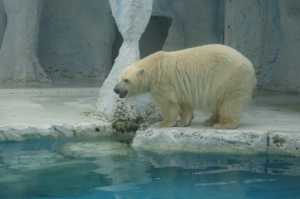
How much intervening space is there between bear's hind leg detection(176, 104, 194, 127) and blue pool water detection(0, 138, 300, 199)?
2.23 ft

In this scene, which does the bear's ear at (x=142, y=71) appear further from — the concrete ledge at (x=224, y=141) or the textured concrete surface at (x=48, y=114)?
the textured concrete surface at (x=48, y=114)

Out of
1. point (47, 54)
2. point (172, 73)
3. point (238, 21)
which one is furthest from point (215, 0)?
point (172, 73)

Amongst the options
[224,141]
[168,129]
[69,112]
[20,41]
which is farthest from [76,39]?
[224,141]

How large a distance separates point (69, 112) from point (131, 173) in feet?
7.66

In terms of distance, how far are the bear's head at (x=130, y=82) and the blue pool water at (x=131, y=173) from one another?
0.59 meters

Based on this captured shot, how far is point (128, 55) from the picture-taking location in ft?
22.3

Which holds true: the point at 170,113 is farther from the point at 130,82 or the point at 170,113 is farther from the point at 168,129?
the point at 130,82

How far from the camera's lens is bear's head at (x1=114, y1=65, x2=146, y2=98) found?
5.80 m

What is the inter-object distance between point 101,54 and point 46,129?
250 inches

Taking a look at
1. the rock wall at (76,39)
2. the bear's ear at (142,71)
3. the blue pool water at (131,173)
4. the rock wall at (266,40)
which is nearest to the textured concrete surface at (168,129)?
the blue pool water at (131,173)

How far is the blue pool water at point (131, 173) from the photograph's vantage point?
4.26 m

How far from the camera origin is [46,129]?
592 cm

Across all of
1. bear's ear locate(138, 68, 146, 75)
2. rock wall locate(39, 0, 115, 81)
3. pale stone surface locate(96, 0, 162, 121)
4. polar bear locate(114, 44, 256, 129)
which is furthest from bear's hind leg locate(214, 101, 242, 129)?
rock wall locate(39, 0, 115, 81)

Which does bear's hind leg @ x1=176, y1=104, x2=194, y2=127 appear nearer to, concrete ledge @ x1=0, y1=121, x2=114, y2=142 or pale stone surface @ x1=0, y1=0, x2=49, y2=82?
concrete ledge @ x1=0, y1=121, x2=114, y2=142
